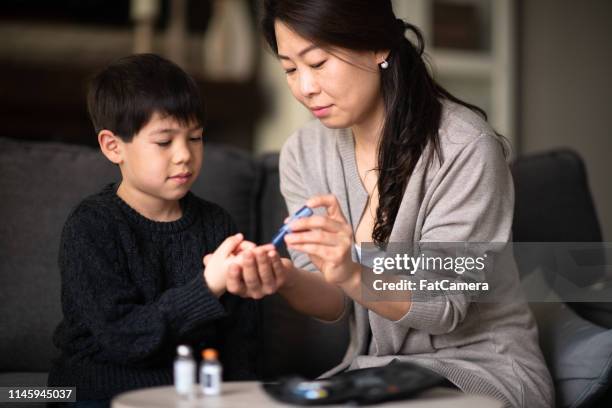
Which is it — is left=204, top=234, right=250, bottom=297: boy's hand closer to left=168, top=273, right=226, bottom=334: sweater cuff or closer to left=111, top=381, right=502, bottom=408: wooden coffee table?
left=168, top=273, right=226, bottom=334: sweater cuff

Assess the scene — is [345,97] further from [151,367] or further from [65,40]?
[65,40]

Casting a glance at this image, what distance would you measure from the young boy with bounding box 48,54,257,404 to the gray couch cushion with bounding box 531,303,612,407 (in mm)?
585

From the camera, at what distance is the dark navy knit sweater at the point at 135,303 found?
1.19 meters

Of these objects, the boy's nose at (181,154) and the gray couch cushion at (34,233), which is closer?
the boy's nose at (181,154)

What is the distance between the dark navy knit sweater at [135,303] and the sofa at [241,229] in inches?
10.9

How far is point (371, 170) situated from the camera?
1.50 metres

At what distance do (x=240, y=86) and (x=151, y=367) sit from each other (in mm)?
2940

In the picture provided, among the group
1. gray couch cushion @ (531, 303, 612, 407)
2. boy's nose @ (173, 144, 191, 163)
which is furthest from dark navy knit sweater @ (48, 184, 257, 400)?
gray couch cushion @ (531, 303, 612, 407)

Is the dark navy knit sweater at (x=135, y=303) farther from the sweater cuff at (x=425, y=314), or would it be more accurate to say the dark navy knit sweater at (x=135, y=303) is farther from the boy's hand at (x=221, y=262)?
the sweater cuff at (x=425, y=314)

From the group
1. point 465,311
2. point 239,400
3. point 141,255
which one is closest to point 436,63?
point 465,311

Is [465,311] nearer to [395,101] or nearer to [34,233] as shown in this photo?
[395,101]

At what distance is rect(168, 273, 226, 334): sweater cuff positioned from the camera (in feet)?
3.88

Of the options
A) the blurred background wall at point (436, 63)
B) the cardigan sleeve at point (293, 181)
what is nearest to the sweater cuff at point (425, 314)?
the cardigan sleeve at point (293, 181)

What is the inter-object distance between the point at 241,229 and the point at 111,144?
54 cm
